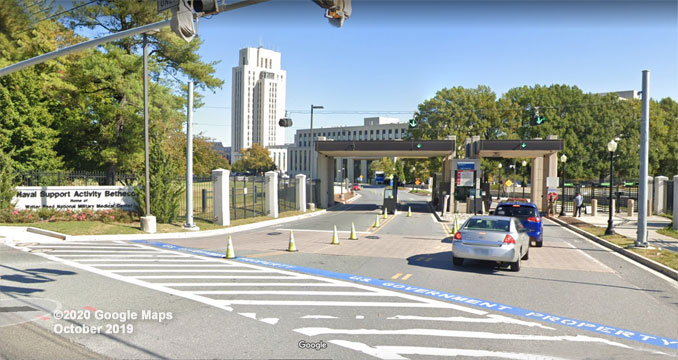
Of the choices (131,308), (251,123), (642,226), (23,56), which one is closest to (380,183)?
(251,123)

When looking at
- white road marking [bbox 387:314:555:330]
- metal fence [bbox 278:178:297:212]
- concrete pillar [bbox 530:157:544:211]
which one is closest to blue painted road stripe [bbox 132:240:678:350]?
white road marking [bbox 387:314:555:330]

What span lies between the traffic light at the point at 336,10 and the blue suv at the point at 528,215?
1222 cm

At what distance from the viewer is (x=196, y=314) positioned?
8164 millimetres

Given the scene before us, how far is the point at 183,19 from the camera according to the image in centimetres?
821

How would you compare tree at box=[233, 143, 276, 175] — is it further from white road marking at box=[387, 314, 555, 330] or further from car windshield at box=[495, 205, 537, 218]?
white road marking at box=[387, 314, 555, 330]

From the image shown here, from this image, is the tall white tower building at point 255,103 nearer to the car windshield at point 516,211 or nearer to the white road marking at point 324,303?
the car windshield at point 516,211

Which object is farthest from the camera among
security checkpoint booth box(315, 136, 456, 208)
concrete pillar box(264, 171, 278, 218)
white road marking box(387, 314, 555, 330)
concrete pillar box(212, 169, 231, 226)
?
security checkpoint booth box(315, 136, 456, 208)

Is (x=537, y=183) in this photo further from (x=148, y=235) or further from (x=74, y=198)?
(x=74, y=198)

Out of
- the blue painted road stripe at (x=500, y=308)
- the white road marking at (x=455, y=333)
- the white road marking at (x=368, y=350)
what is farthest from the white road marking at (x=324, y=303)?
the white road marking at (x=368, y=350)

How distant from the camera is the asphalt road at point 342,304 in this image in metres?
6.65

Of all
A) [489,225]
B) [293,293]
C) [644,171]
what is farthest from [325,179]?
[293,293]

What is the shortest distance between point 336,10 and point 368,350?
16.2 feet

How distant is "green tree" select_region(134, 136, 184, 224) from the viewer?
22953 millimetres

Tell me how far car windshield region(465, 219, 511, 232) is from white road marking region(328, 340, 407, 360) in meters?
7.17
